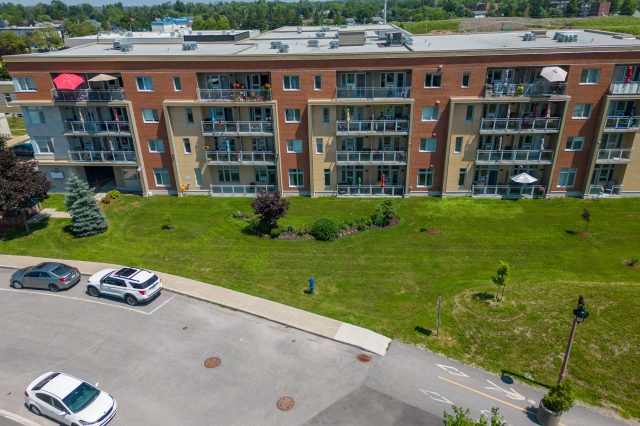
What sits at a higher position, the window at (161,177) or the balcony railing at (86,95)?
the balcony railing at (86,95)

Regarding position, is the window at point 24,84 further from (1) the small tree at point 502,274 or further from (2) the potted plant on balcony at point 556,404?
(2) the potted plant on balcony at point 556,404

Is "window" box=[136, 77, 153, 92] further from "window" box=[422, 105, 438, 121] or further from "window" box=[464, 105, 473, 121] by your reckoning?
"window" box=[464, 105, 473, 121]

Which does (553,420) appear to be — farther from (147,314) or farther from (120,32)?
(120,32)

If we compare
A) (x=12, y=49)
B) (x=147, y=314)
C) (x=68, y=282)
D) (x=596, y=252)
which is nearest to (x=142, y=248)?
(x=68, y=282)

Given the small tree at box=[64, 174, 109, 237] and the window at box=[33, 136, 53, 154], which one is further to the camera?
the window at box=[33, 136, 53, 154]

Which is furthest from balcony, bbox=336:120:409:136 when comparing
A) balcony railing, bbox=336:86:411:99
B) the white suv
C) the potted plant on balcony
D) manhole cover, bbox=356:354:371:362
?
the potted plant on balcony

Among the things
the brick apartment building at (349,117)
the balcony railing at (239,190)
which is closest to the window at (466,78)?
the brick apartment building at (349,117)
